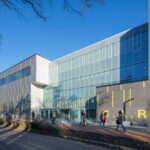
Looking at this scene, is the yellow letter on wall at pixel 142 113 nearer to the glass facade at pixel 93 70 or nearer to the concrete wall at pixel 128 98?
the concrete wall at pixel 128 98

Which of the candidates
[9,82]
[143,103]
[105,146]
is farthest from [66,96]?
[105,146]

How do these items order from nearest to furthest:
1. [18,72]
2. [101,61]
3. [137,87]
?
[137,87] → [101,61] → [18,72]

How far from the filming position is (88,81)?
2711 cm

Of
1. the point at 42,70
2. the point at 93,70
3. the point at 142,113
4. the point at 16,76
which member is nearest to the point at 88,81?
the point at 93,70

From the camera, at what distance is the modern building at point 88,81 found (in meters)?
18.5

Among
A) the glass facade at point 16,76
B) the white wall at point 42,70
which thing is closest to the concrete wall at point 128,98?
the white wall at point 42,70

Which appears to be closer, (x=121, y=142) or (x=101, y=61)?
(x=121, y=142)

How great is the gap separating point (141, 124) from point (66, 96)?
16.9m

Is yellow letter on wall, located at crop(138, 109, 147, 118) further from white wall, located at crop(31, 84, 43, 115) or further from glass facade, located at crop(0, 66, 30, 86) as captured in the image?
glass facade, located at crop(0, 66, 30, 86)

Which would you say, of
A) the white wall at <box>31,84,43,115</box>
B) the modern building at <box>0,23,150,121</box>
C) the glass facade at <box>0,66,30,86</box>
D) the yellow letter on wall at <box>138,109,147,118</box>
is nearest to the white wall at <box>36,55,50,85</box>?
the modern building at <box>0,23,150,121</box>

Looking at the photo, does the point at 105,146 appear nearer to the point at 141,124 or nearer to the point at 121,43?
the point at 141,124

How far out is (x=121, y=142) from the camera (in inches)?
308

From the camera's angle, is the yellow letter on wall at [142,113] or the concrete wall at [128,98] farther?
the concrete wall at [128,98]

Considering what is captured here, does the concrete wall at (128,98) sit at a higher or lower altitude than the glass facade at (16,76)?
lower
